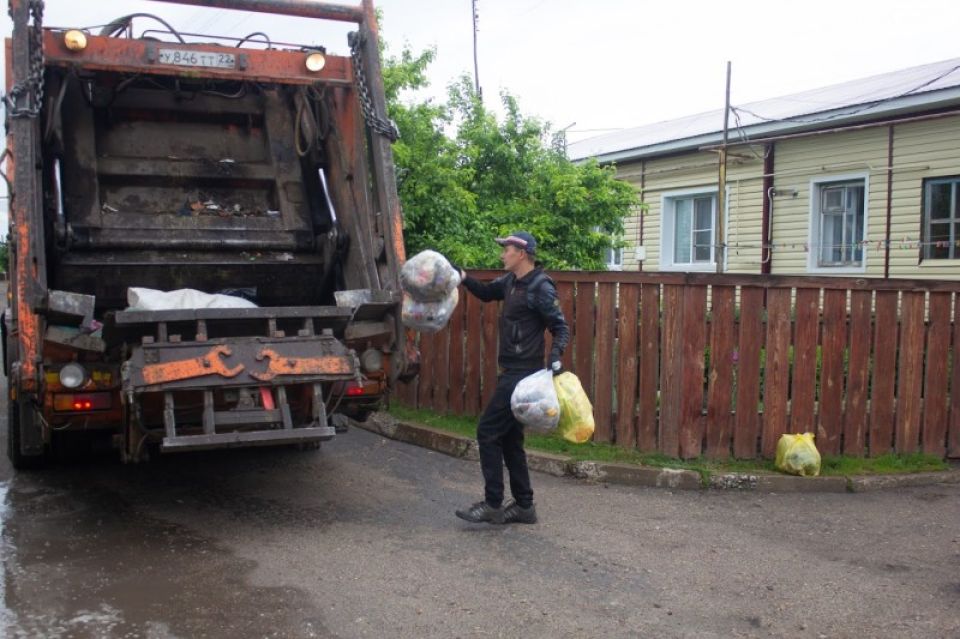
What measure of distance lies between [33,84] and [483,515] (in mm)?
3464

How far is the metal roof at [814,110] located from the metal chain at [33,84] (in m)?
10.1

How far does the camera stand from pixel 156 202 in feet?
21.0

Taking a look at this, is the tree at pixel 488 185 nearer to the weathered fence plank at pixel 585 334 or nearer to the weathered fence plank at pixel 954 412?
the weathered fence plank at pixel 585 334

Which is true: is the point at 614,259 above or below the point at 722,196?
below

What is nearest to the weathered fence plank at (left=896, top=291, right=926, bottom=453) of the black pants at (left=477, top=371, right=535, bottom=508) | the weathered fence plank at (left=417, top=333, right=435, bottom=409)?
the black pants at (left=477, top=371, right=535, bottom=508)

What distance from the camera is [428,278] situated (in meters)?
5.27

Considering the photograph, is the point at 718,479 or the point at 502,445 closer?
the point at 502,445

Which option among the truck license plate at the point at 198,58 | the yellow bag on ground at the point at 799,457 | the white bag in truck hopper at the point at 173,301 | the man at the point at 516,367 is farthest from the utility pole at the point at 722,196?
the white bag in truck hopper at the point at 173,301

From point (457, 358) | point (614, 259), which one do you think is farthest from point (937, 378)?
point (614, 259)

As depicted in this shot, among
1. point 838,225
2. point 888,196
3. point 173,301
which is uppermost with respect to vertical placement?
point 888,196

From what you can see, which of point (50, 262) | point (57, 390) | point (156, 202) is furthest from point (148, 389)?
point (156, 202)

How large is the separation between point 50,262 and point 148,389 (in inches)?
72.6

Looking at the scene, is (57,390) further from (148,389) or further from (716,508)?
(716,508)

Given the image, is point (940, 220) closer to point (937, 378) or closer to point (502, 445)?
point (937, 378)
